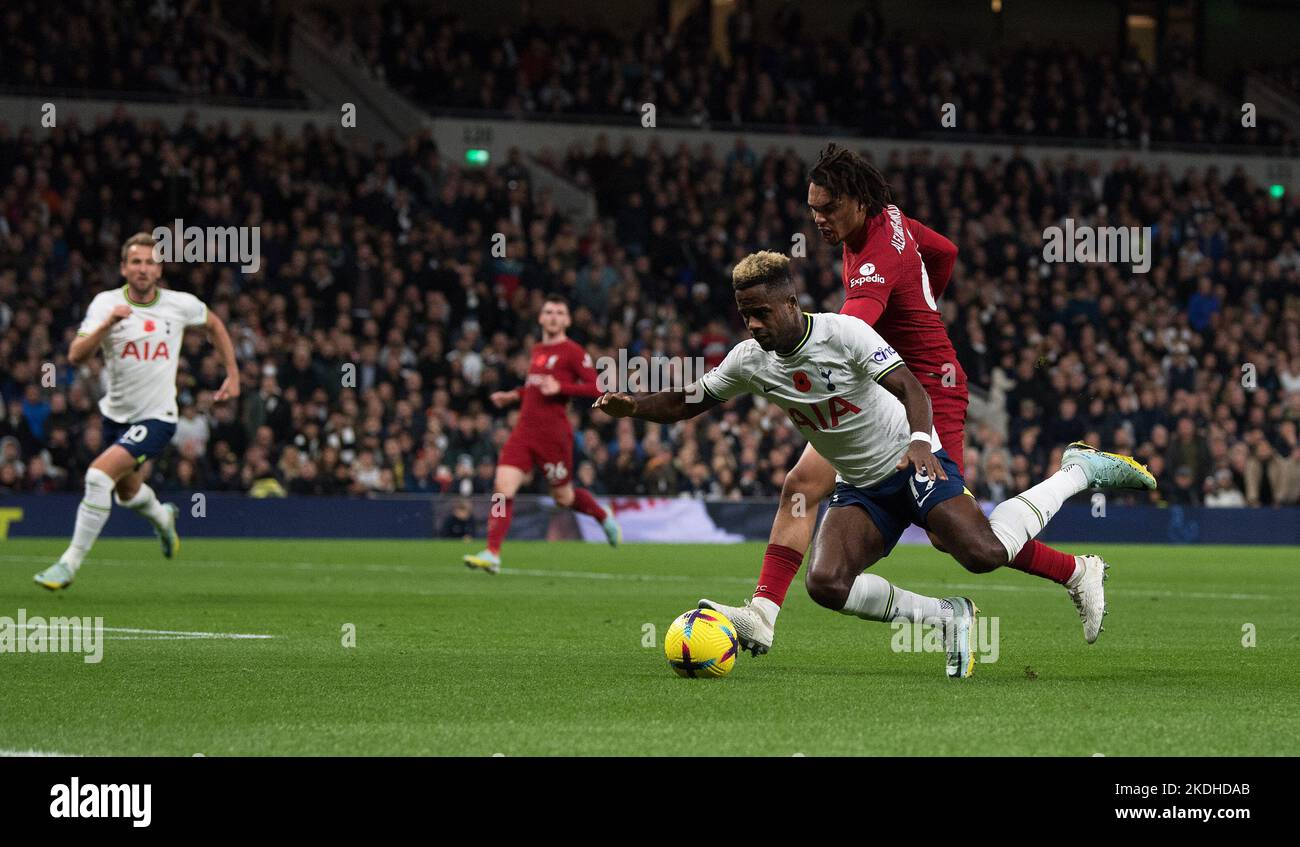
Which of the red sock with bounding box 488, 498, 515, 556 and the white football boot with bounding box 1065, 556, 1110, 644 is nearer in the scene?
the white football boot with bounding box 1065, 556, 1110, 644

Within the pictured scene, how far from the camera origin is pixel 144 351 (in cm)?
1238

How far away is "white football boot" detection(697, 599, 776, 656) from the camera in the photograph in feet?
24.9

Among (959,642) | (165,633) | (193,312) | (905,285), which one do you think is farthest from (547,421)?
(959,642)

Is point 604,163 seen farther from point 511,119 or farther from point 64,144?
point 64,144

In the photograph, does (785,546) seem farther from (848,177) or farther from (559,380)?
(559,380)

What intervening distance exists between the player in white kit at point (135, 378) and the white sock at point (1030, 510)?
608 centimetres

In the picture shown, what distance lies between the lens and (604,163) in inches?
1141

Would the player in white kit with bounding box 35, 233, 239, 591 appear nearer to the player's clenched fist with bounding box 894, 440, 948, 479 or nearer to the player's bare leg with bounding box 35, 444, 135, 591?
the player's bare leg with bounding box 35, 444, 135, 591

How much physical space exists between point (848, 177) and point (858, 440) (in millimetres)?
1256

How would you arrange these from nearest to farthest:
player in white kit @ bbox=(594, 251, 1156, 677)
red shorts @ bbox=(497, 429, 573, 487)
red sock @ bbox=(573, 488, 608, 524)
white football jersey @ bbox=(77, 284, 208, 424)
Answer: player in white kit @ bbox=(594, 251, 1156, 677) → white football jersey @ bbox=(77, 284, 208, 424) → red shorts @ bbox=(497, 429, 573, 487) → red sock @ bbox=(573, 488, 608, 524)

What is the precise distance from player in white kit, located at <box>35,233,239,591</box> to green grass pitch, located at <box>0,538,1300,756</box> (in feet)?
2.12

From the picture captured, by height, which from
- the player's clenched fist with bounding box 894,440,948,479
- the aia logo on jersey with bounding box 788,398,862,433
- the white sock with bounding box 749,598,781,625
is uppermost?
the aia logo on jersey with bounding box 788,398,862,433

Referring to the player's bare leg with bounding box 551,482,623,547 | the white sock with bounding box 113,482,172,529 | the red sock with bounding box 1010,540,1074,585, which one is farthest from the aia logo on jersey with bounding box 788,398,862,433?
the player's bare leg with bounding box 551,482,623,547
